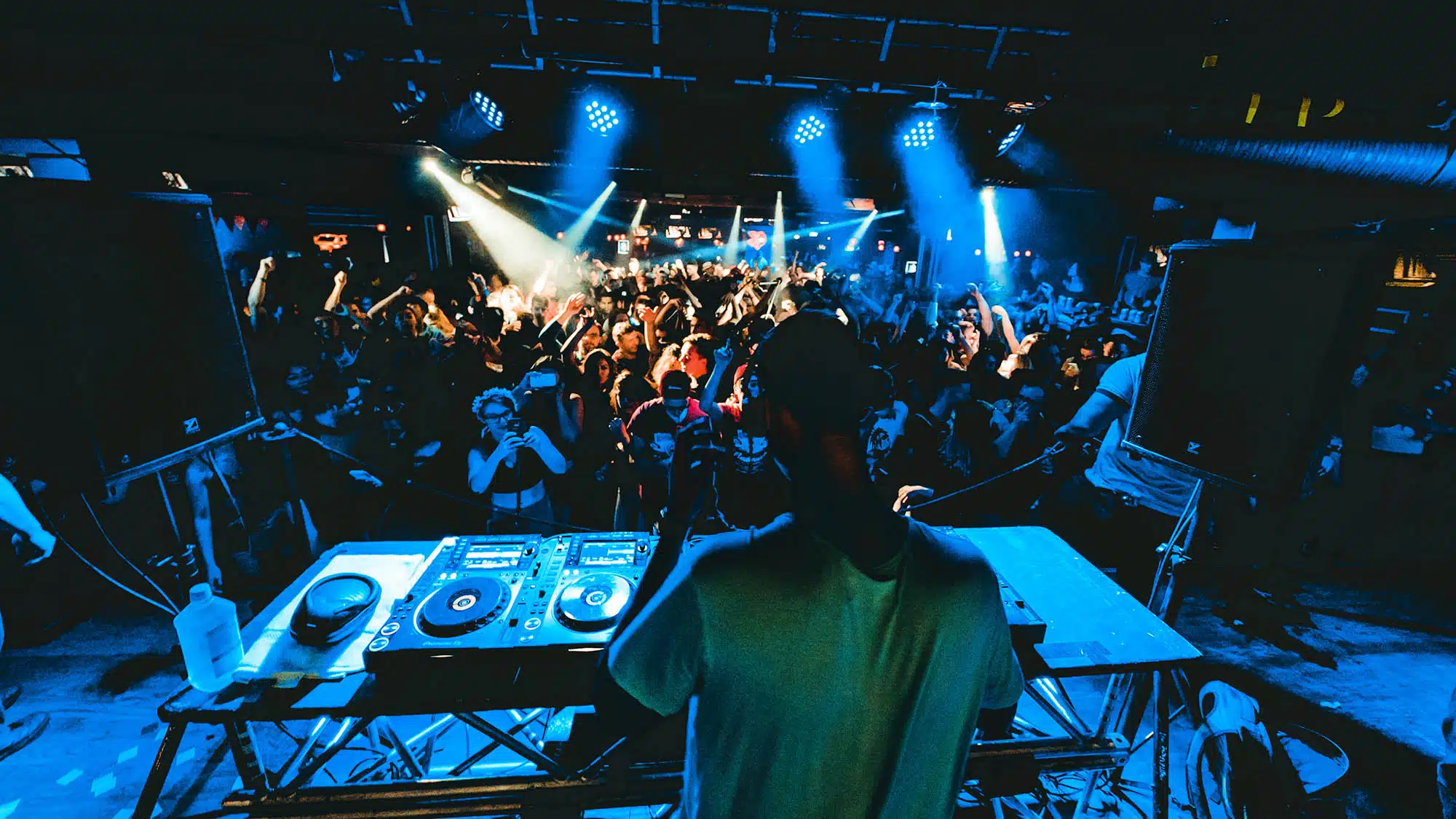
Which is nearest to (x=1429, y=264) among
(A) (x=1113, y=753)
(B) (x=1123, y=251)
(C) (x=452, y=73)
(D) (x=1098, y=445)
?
(B) (x=1123, y=251)

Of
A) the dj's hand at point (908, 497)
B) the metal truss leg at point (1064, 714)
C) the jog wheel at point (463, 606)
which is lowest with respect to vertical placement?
the metal truss leg at point (1064, 714)

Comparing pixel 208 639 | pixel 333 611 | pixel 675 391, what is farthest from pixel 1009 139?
pixel 208 639

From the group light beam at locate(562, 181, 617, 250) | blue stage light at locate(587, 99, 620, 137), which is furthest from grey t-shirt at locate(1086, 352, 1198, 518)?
light beam at locate(562, 181, 617, 250)

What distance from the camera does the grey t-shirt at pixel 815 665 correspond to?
82cm

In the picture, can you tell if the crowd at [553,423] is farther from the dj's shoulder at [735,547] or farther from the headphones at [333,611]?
the dj's shoulder at [735,547]

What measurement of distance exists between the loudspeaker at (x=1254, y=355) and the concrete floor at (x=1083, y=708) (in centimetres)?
166

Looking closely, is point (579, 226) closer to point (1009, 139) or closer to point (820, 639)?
point (1009, 139)

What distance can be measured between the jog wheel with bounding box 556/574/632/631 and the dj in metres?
0.72

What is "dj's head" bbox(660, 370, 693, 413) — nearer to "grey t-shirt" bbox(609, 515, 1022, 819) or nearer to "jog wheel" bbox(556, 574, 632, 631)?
"jog wheel" bbox(556, 574, 632, 631)

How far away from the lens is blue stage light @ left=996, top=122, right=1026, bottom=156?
183 inches

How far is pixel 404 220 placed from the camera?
12039 mm

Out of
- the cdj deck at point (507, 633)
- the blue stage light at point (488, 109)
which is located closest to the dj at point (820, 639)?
the cdj deck at point (507, 633)

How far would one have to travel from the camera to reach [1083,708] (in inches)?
117

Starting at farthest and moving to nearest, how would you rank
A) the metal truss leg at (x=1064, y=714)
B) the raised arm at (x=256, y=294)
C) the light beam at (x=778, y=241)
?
the light beam at (x=778, y=241), the raised arm at (x=256, y=294), the metal truss leg at (x=1064, y=714)
